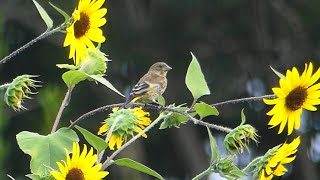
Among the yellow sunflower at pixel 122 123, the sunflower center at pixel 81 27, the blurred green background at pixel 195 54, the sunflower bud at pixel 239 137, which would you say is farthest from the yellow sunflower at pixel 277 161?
the blurred green background at pixel 195 54

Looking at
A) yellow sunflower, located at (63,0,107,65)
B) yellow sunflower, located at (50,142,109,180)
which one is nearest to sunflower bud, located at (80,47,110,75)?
yellow sunflower, located at (63,0,107,65)

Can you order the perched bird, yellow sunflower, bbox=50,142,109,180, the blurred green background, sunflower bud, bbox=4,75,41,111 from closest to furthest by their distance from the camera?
yellow sunflower, bbox=50,142,109,180, sunflower bud, bbox=4,75,41,111, the perched bird, the blurred green background

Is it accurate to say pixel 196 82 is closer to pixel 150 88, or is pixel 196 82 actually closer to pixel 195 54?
pixel 150 88

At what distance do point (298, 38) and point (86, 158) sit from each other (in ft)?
13.2

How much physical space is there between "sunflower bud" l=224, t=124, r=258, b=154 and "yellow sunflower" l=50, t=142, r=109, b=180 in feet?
0.55

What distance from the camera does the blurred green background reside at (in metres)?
4.53

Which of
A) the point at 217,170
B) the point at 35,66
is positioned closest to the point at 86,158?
the point at 217,170

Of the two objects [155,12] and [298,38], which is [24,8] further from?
[298,38]

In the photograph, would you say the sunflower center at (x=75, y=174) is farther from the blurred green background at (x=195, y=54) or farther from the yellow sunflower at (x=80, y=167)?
the blurred green background at (x=195, y=54)

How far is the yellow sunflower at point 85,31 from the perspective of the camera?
119 centimetres

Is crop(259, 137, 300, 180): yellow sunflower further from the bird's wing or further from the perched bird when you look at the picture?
the bird's wing

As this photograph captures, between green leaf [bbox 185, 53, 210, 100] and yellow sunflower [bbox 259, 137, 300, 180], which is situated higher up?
green leaf [bbox 185, 53, 210, 100]

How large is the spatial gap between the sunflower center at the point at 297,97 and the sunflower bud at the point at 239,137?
0.06 metres

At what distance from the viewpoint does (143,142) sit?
4812 mm
